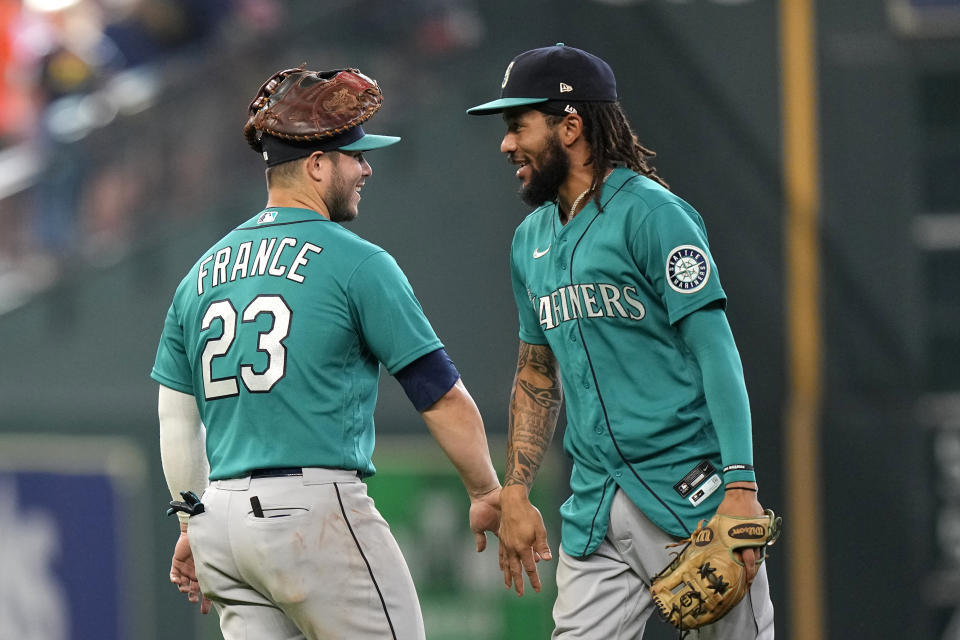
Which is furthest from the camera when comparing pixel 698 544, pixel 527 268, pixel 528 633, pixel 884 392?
pixel 884 392

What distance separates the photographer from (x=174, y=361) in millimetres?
4039

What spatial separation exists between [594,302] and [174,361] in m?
1.13

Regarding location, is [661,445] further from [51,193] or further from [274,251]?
[51,193]

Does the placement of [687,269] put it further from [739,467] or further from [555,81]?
[555,81]

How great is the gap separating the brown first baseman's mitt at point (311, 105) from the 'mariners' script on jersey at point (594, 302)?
718mm

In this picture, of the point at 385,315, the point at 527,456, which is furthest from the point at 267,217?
the point at 527,456

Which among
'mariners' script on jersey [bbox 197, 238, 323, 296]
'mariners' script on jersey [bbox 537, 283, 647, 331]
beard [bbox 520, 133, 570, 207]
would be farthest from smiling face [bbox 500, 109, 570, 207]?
'mariners' script on jersey [bbox 197, 238, 323, 296]

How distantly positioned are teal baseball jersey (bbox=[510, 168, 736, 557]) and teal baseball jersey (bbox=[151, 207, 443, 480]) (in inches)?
17.3

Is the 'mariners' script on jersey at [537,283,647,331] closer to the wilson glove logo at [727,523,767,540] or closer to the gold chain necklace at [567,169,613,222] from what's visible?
the gold chain necklace at [567,169,613,222]

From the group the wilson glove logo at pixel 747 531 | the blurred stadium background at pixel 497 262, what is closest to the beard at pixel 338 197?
the wilson glove logo at pixel 747 531

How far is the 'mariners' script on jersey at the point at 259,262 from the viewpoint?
3787 mm

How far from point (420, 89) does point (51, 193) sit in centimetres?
261

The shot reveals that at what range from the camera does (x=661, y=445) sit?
3900mm

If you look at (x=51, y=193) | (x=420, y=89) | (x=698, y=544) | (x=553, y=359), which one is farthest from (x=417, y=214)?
(x=698, y=544)
